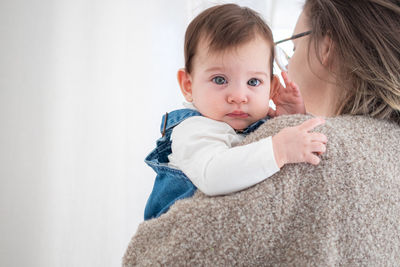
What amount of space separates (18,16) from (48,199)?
0.99 metres

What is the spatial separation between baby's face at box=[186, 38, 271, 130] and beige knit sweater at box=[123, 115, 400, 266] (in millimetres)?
282

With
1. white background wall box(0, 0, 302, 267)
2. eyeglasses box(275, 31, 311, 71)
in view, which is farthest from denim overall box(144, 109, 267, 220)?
white background wall box(0, 0, 302, 267)

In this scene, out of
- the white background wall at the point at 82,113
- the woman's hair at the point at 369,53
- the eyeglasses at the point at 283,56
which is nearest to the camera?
the woman's hair at the point at 369,53

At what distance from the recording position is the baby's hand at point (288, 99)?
3.82ft

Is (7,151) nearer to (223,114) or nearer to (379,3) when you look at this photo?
(223,114)

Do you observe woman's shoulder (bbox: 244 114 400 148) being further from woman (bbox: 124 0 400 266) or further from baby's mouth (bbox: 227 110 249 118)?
baby's mouth (bbox: 227 110 249 118)

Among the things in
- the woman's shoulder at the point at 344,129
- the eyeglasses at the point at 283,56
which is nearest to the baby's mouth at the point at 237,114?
the woman's shoulder at the point at 344,129

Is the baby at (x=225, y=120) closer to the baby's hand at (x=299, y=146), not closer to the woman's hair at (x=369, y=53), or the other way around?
the baby's hand at (x=299, y=146)

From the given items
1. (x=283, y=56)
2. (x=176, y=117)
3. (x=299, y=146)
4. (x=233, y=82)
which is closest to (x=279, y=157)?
(x=299, y=146)

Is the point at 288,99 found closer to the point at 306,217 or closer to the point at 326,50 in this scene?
the point at 326,50

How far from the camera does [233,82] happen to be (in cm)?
99

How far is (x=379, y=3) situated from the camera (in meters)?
0.99

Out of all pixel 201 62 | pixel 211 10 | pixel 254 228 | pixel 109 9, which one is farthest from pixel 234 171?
pixel 109 9

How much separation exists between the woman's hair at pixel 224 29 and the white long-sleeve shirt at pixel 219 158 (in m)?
0.22
